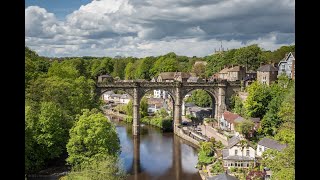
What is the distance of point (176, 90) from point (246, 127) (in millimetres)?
13007

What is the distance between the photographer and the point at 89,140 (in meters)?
22.1

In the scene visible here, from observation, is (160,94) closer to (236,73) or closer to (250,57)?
(250,57)

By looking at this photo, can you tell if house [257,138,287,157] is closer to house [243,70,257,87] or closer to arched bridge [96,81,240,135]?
arched bridge [96,81,240,135]

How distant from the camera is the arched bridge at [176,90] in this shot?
4122cm

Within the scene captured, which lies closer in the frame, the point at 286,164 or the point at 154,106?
the point at 286,164

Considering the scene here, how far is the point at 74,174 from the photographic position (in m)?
18.6

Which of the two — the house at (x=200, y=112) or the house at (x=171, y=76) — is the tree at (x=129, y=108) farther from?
the house at (x=171, y=76)

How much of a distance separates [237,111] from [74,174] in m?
25.6

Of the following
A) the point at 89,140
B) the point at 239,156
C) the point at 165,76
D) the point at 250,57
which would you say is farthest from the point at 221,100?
the point at 89,140

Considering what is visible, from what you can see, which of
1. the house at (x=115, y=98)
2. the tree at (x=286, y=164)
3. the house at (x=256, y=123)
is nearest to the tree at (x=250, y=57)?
the house at (x=115, y=98)

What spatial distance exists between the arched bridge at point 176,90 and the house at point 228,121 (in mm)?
3536

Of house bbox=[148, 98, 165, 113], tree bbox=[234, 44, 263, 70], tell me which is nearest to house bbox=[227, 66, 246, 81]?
tree bbox=[234, 44, 263, 70]
